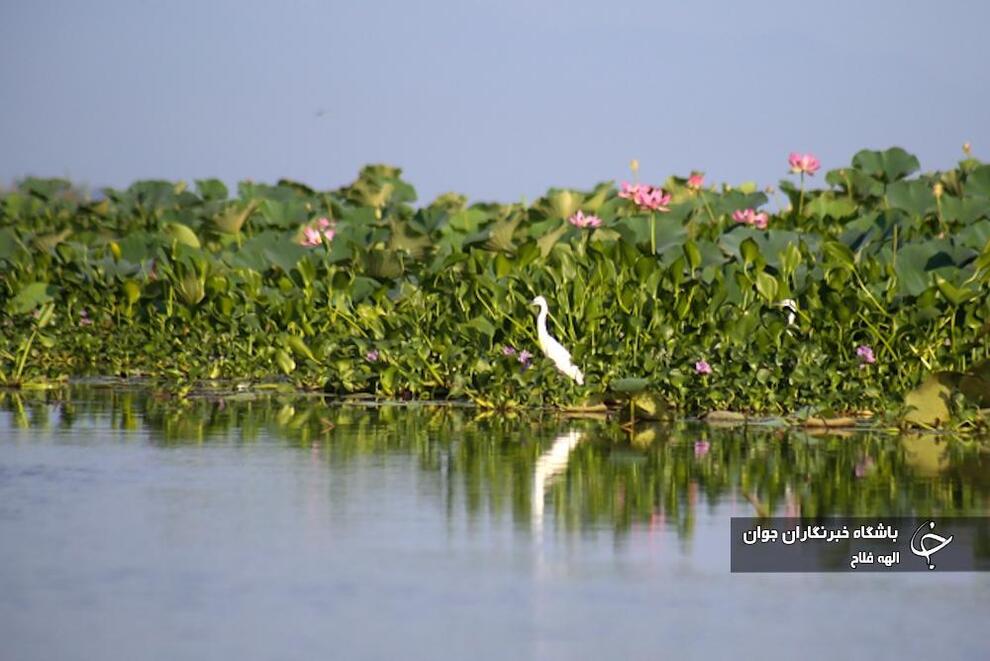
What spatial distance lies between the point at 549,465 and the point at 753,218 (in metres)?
4.78

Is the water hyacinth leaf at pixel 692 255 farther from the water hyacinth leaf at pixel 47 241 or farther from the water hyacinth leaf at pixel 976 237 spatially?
the water hyacinth leaf at pixel 47 241

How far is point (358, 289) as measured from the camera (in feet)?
47.7

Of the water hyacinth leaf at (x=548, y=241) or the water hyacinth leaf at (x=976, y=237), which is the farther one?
the water hyacinth leaf at (x=548, y=241)

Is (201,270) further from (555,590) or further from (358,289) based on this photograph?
(555,590)

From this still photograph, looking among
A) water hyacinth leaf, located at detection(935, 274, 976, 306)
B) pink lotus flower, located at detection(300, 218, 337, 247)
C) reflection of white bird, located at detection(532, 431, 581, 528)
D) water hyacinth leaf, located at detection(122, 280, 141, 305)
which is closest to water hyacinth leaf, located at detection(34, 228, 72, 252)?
water hyacinth leaf, located at detection(122, 280, 141, 305)

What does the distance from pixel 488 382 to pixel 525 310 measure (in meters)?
0.57

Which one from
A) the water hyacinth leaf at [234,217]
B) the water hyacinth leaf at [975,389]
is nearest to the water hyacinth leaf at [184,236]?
the water hyacinth leaf at [234,217]

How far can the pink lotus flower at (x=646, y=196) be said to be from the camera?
13.2 meters

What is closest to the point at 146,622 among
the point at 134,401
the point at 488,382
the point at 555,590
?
the point at 555,590

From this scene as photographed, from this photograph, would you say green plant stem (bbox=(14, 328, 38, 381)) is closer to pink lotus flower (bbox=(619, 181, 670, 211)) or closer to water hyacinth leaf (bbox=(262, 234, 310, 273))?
water hyacinth leaf (bbox=(262, 234, 310, 273))

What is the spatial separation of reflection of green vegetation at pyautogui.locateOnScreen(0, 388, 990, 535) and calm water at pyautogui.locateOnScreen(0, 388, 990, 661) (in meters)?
0.03

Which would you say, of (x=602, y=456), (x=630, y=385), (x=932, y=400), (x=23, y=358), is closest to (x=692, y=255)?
(x=630, y=385)

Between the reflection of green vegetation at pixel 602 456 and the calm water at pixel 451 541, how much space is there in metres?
0.03

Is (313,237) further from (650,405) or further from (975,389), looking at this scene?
(975,389)
